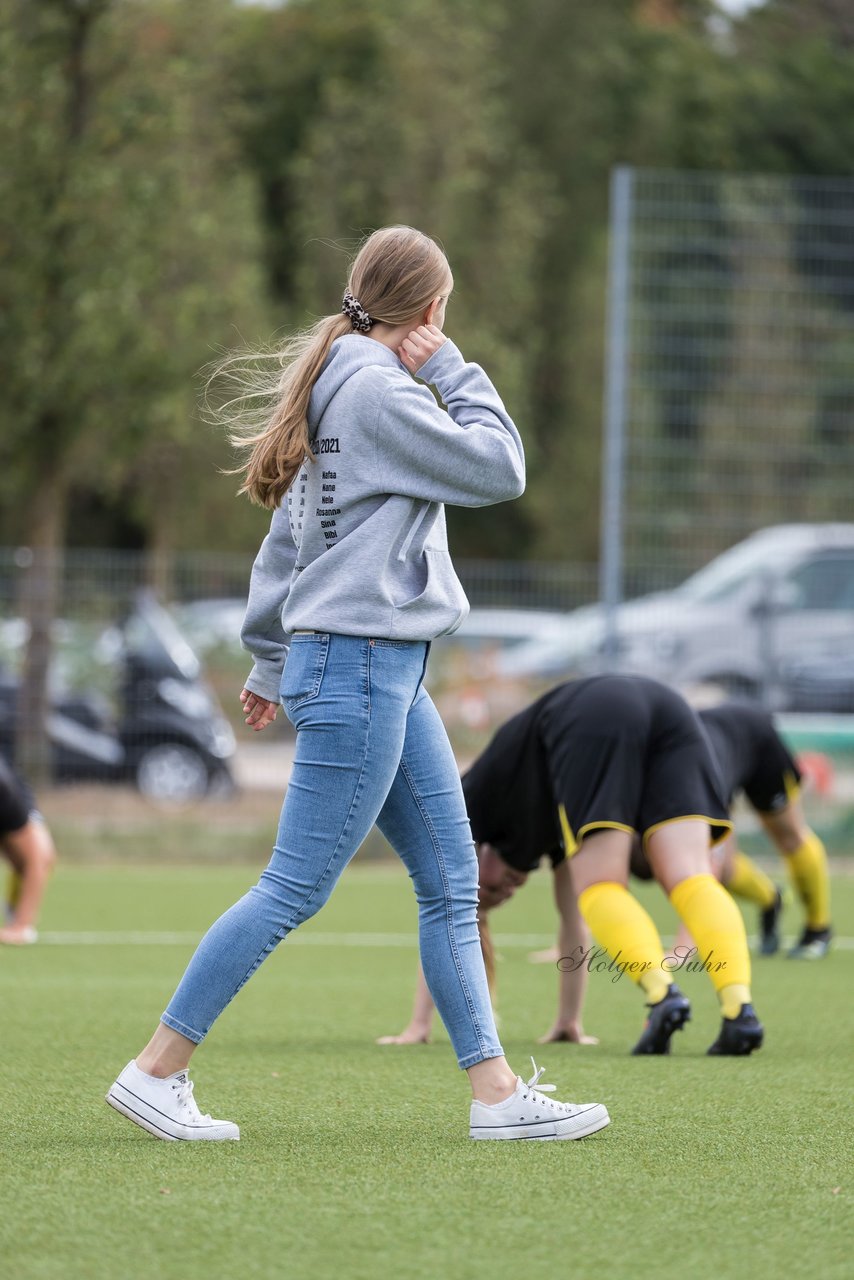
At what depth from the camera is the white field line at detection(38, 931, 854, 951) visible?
8703 mm

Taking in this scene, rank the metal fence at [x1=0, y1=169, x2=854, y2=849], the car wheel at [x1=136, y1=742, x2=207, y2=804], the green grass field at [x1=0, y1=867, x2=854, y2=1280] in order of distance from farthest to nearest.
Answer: the car wheel at [x1=136, y1=742, x2=207, y2=804]
the metal fence at [x1=0, y1=169, x2=854, y2=849]
the green grass field at [x1=0, y1=867, x2=854, y2=1280]

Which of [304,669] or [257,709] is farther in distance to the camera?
[257,709]

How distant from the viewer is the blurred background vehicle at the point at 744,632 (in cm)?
1313

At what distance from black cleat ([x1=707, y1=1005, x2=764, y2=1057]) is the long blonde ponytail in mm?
2205

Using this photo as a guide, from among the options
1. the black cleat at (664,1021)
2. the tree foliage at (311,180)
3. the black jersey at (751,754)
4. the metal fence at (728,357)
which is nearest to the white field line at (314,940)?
the black jersey at (751,754)

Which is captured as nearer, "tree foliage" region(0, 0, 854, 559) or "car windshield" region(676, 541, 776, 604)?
"car windshield" region(676, 541, 776, 604)

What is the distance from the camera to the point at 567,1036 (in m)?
5.78

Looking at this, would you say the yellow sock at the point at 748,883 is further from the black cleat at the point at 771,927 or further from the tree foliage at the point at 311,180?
the tree foliage at the point at 311,180

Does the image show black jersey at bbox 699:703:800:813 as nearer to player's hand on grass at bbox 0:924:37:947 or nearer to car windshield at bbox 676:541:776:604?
player's hand on grass at bbox 0:924:37:947

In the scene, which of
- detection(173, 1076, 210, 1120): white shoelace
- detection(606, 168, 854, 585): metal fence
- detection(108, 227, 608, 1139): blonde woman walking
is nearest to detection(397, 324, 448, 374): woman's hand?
detection(108, 227, 608, 1139): blonde woman walking

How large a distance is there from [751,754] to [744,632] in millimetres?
5469

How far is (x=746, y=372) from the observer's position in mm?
13117

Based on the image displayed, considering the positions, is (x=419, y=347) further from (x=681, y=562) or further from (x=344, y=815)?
(x=681, y=562)

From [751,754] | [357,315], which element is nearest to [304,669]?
[357,315]
